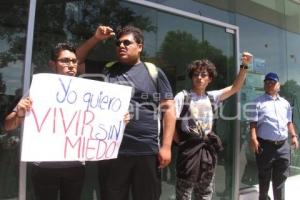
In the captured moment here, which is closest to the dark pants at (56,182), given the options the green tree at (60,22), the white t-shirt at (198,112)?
the green tree at (60,22)

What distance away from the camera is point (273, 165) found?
17.3 feet

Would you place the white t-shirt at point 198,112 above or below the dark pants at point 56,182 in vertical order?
above

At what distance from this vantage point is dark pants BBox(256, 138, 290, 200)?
5.17 meters

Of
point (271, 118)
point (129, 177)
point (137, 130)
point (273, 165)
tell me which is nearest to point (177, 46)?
point (271, 118)

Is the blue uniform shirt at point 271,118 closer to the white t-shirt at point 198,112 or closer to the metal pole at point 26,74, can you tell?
the white t-shirt at point 198,112

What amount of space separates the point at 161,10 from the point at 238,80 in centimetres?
111

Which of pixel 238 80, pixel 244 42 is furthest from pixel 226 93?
pixel 244 42

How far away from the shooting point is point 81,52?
338cm

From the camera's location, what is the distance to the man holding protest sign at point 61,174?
9.70 feet

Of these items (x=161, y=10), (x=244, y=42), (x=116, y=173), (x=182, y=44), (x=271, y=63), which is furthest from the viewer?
(x=271, y=63)

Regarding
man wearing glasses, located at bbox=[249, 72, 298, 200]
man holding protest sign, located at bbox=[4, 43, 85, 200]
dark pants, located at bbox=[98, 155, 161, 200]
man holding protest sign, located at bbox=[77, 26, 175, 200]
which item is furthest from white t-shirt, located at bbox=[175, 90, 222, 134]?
man wearing glasses, located at bbox=[249, 72, 298, 200]

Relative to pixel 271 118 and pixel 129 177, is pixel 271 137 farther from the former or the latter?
pixel 129 177

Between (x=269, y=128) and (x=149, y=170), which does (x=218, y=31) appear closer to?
(x=269, y=128)

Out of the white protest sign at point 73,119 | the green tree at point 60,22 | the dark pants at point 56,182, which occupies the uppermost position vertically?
the green tree at point 60,22
